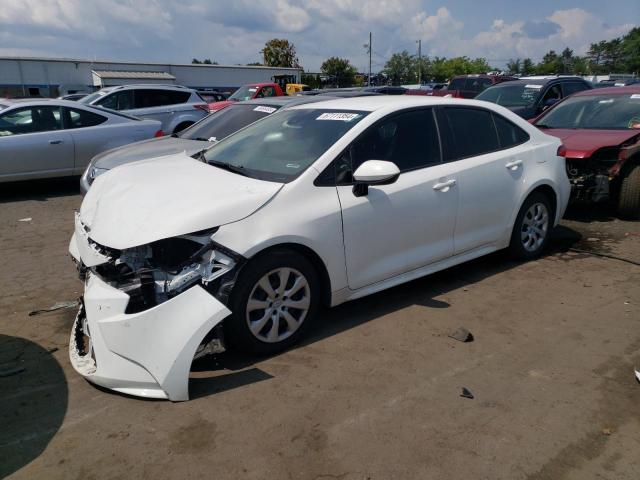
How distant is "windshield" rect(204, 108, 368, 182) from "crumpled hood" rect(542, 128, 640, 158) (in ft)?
12.6

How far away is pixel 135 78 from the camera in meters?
43.5

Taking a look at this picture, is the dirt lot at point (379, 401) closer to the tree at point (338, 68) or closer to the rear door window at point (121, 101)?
the rear door window at point (121, 101)

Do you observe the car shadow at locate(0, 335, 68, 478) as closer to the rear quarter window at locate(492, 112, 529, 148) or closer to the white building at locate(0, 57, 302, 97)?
the rear quarter window at locate(492, 112, 529, 148)

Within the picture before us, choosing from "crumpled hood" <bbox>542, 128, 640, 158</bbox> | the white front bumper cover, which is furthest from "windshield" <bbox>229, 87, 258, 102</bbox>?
the white front bumper cover

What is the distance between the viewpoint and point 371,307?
14.8ft

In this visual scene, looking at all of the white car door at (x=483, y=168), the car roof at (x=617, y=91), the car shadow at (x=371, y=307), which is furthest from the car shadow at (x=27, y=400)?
the car roof at (x=617, y=91)

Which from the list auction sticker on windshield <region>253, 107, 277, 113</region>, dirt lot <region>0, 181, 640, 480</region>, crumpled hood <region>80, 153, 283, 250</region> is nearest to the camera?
dirt lot <region>0, 181, 640, 480</region>

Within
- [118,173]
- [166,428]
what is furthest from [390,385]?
[118,173]

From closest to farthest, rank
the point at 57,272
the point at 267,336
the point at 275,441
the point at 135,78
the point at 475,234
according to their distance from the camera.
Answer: the point at 275,441 → the point at 267,336 → the point at 475,234 → the point at 57,272 → the point at 135,78

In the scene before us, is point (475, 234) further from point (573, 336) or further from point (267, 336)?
point (267, 336)

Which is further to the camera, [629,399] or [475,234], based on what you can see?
[475,234]

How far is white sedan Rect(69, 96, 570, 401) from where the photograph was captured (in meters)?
3.15

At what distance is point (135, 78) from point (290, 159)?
43.9m

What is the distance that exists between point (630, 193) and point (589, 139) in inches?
34.1
